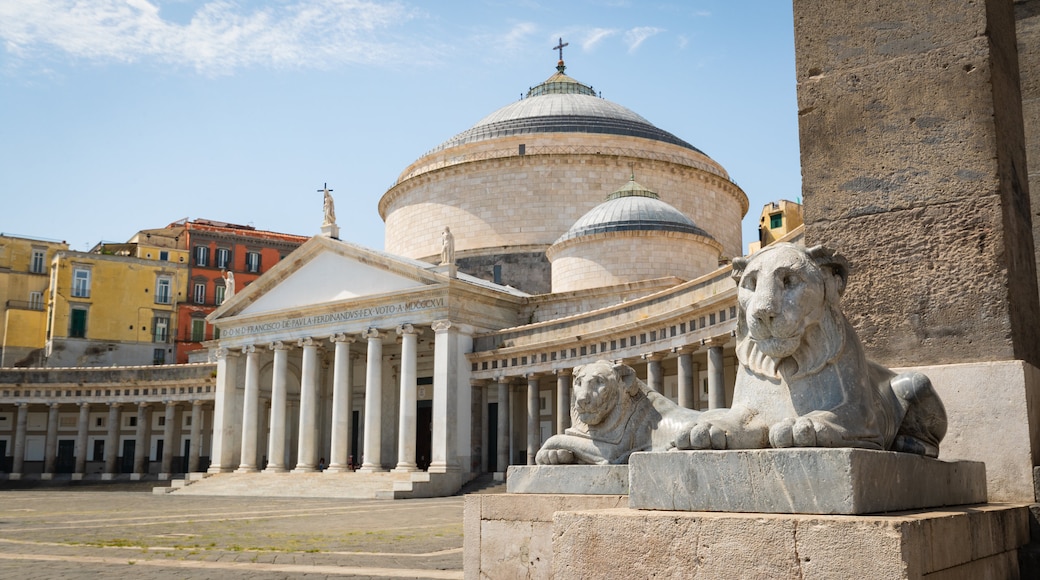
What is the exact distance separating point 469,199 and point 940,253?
42.7 meters

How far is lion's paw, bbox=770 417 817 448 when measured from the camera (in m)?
4.60

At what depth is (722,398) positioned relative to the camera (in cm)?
2702

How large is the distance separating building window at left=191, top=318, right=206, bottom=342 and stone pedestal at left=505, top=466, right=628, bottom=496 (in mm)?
64281

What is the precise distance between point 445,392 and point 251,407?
1155cm

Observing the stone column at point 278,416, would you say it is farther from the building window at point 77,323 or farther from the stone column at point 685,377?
the building window at point 77,323

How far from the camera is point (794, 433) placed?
464cm

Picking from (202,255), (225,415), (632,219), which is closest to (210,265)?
(202,255)

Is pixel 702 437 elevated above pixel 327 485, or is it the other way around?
pixel 702 437

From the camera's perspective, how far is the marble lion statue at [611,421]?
6867 millimetres

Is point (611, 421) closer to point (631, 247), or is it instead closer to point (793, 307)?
point (793, 307)

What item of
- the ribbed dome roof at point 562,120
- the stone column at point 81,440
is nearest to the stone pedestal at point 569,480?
Result: the ribbed dome roof at point 562,120

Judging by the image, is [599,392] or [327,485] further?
[327,485]

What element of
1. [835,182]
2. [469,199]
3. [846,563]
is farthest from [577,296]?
[846,563]

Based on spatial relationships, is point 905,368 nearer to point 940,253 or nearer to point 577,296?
point 940,253
